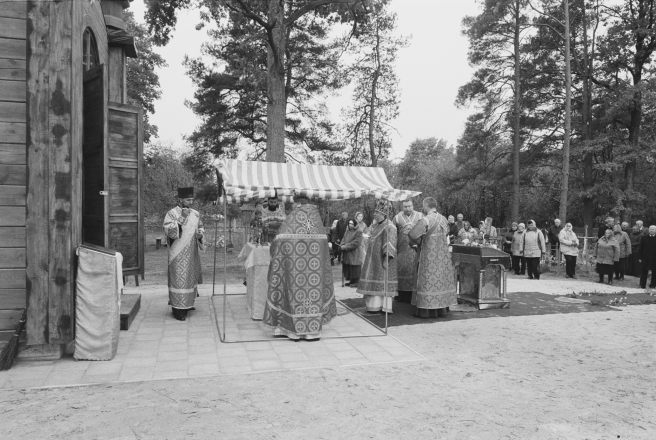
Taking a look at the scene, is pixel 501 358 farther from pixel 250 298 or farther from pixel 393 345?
pixel 250 298

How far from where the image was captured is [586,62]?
2320 centimetres

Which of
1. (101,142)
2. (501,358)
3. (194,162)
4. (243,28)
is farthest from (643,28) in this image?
(101,142)

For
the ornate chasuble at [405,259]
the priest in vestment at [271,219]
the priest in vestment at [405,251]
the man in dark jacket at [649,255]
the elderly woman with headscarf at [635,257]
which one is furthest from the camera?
the elderly woman with headscarf at [635,257]

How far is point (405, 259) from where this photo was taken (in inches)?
332

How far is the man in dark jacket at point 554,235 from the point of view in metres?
15.1

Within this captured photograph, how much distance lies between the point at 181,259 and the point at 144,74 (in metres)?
20.4

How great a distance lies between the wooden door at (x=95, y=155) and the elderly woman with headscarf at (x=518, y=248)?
1130 centimetres

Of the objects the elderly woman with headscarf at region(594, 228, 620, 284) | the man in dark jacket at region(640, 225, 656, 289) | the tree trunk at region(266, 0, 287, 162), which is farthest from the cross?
the man in dark jacket at region(640, 225, 656, 289)

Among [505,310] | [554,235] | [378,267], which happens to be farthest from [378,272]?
[554,235]

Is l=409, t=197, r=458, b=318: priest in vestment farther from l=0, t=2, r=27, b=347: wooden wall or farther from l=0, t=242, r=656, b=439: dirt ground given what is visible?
l=0, t=2, r=27, b=347: wooden wall

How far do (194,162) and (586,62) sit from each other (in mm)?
19461

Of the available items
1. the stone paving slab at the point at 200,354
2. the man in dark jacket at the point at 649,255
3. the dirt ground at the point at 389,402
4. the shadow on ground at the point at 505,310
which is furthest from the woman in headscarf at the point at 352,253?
the man in dark jacket at the point at 649,255

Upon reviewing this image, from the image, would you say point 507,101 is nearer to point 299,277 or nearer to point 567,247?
point 567,247

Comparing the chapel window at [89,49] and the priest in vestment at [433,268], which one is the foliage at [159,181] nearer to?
the chapel window at [89,49]
